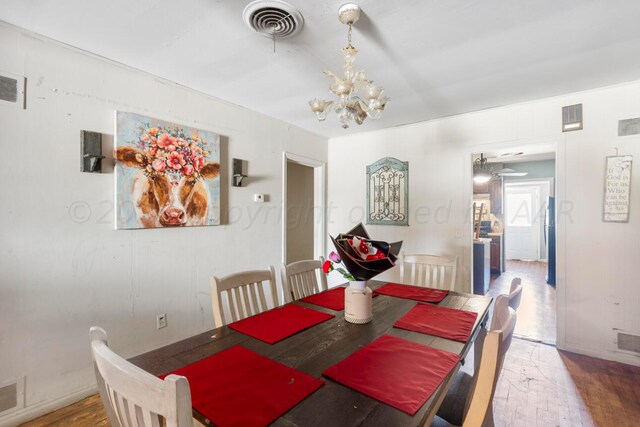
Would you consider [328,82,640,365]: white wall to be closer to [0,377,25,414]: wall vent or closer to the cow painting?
the cow painting

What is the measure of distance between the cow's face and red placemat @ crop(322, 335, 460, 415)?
1939mm

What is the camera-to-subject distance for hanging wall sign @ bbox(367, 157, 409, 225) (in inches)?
142

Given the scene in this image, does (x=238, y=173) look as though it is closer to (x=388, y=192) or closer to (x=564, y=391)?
(x=388, y=192)

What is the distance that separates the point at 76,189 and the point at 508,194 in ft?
28.3

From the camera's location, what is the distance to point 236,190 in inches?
118

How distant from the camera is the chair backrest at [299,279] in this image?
1.95m

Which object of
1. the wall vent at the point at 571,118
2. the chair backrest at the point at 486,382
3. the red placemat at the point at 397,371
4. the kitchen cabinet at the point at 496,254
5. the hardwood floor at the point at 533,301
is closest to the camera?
the chair backrest at the point at 486,382

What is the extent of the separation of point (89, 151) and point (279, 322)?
1.76m

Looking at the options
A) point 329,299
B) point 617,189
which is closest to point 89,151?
point 329,299

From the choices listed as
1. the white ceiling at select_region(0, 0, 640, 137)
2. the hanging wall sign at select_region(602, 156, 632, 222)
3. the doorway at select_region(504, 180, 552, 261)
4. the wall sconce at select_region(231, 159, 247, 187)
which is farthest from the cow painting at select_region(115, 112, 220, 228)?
the doorway at select_region(504, 180, 552, 261)

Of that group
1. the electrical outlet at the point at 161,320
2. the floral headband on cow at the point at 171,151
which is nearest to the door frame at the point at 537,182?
the floral headband on cow at the point at 171,151

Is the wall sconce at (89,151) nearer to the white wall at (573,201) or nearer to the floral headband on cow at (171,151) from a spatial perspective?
the floral headband on cow at (171,151)

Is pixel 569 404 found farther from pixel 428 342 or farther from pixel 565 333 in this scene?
pixel 428 342

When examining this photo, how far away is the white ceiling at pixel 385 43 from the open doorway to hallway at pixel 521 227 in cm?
261
